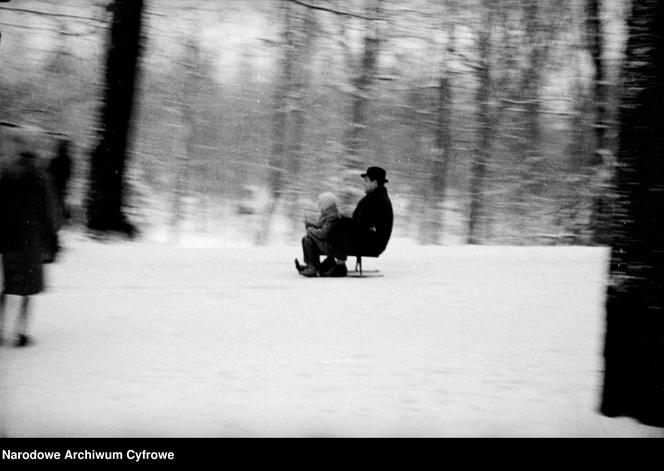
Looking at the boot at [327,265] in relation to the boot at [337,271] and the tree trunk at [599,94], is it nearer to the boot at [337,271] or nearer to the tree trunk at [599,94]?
the boot at [337,271]

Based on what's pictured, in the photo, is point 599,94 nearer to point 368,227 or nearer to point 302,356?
point 368,227

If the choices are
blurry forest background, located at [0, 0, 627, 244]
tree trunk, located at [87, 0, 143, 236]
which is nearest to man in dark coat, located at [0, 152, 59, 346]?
tree trunk, located at [87, 0, 143, 236]

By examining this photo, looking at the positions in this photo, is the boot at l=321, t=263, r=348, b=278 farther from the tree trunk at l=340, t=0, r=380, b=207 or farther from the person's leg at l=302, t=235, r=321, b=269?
the tree trunk at l=340, t=0, r=380, b=207

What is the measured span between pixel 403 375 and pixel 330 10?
5.64 meters

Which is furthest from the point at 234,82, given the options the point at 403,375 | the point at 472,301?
the point at 403,375

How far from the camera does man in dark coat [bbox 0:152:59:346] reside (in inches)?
260

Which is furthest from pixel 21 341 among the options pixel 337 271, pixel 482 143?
pixel 482 143

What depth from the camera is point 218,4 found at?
49.5 ft

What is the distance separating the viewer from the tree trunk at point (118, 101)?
13.9 meters

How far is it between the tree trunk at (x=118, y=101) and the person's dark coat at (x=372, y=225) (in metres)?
4.68

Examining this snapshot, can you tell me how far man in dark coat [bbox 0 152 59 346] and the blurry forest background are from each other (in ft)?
33.8

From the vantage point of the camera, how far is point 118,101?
46.1 ft

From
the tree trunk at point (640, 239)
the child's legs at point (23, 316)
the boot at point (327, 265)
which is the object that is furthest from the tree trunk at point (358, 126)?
the tree trunk at point (640, 239)
